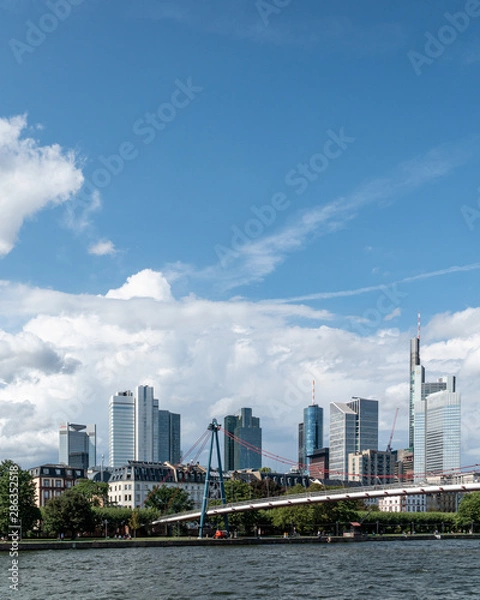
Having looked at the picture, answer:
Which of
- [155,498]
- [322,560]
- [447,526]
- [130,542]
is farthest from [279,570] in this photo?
[447,526]

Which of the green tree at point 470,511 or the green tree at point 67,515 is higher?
the green tree at point 67,515

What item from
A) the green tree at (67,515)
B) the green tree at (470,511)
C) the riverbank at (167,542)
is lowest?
the green tree at (470,511)

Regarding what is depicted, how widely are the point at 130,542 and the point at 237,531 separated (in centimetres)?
2555

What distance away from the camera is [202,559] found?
3056 inches

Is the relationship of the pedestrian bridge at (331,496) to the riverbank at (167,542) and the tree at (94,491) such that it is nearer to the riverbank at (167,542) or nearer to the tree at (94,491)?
the riverbank at (167,542)

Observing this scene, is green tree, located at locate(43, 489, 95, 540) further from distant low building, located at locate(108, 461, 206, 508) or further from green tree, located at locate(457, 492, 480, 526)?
green tree, located at locate(457, 492, 480, 526)

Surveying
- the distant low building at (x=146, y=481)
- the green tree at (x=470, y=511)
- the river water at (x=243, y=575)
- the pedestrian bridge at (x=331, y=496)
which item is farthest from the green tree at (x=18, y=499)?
the green tree at (x=470, y=511)

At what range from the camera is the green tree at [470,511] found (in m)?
150

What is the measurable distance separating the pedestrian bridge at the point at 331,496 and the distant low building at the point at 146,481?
48800mm

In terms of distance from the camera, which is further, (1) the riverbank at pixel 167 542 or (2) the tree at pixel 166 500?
(2) the tree at pixel 166 500

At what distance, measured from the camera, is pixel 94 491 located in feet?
498

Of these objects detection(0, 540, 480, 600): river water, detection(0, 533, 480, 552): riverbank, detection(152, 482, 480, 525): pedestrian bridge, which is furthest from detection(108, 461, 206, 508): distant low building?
detection(0, 540, 480, 600): river water

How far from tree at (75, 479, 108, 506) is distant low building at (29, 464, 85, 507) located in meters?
6.87

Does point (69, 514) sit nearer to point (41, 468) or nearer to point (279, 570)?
point (279, 570)
